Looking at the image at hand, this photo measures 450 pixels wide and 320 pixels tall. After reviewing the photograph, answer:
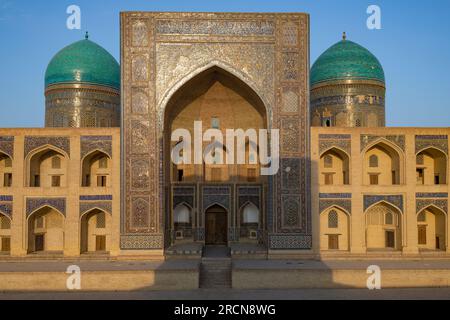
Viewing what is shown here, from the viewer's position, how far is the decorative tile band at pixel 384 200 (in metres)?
15.5

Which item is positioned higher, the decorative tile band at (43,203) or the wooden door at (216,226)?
the decorative tile band at (43,203)

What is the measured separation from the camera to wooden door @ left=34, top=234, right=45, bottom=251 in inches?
629

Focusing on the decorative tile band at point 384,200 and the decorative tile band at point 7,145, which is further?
the decorative tile band at point 384,200

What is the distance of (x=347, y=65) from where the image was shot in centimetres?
2008

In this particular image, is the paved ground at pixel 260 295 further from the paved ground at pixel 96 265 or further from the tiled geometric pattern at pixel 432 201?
the tiled geometric pattern at pixel 432 201

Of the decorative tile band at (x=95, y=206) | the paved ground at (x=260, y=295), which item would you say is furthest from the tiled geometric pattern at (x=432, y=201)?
the decorative tile band at (x=95, y=206)

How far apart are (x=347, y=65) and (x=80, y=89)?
38.2 ft

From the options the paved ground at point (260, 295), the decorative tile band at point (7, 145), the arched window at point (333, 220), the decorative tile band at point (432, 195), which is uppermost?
the decorative tile band at point (7, 145)

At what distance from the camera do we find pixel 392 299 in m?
10.7

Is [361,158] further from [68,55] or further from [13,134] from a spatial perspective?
[68,55]

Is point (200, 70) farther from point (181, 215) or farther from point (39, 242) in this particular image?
point (39, 242)

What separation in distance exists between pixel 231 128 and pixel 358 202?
18.3ft

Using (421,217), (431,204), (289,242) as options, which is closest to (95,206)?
(289,242)

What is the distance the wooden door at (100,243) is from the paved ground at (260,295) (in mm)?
4607
